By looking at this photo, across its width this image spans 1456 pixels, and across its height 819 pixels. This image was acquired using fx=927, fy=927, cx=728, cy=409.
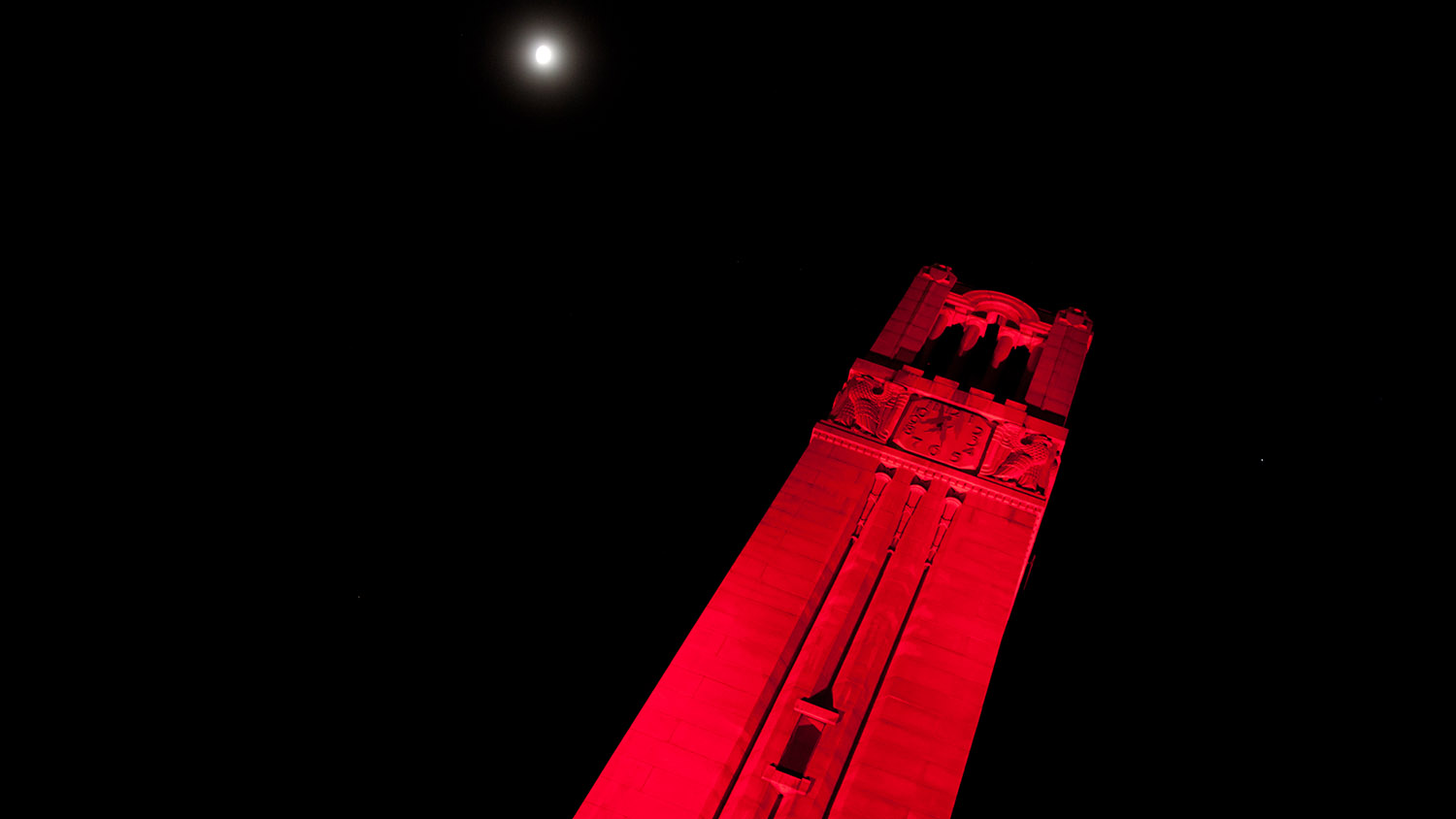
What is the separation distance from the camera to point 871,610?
1997 cm

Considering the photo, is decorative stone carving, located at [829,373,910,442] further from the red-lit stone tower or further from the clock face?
the clock face

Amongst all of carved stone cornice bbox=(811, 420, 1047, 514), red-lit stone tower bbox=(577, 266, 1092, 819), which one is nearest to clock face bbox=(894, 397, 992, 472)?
red-lit stone tower bbox=(577, 266, 1092, 819)

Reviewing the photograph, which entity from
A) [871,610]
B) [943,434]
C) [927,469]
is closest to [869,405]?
[943,434]

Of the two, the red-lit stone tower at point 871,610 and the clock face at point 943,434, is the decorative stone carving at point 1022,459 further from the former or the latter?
the clock face at point 943,434

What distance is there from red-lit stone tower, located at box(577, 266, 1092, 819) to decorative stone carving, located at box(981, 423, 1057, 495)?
4 cm

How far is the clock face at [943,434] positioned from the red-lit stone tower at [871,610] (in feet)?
0.16

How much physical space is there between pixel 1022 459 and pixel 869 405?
4.10 m

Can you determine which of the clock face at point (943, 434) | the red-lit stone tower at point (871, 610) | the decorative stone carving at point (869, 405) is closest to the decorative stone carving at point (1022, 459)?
the red-lit stone tower at point (871, 610)

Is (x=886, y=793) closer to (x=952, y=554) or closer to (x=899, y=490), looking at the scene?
(x=952, y=554)

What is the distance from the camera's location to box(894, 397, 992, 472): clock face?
23.4m

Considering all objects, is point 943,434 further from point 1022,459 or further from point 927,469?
point 1022,459

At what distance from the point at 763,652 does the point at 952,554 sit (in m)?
5.44

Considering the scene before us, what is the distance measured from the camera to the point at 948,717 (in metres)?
18.1

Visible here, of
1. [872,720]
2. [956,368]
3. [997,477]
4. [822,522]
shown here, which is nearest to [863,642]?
[872,720]
